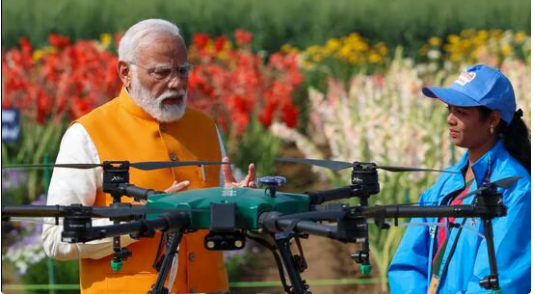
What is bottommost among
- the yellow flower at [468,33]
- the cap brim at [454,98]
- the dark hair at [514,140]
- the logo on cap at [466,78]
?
the dark hair at [514,140]

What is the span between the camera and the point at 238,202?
9.65ft

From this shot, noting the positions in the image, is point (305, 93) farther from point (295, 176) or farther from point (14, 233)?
point (14, 233)

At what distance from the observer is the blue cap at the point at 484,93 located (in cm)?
410

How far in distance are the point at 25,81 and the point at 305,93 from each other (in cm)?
221

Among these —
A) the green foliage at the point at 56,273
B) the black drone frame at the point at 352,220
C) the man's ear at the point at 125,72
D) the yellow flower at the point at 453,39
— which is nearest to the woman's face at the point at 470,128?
the black drone frame at the point at 352,220

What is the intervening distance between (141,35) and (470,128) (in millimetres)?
1269

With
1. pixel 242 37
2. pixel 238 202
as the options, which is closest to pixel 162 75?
pixel 238 202

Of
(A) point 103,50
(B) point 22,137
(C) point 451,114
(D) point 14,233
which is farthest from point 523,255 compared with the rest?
(A) point 103,50

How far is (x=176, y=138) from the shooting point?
4805 mm

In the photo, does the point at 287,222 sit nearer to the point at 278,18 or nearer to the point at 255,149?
the point at 255,149

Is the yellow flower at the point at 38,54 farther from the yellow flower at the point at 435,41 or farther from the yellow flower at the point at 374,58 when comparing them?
the yellow flower at the point at 435,41

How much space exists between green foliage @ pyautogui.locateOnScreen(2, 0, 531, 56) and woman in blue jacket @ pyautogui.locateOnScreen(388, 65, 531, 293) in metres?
6.94

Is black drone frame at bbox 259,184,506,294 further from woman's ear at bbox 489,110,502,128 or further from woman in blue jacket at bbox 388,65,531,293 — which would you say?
woman's ear at bbox 489,110,502,128

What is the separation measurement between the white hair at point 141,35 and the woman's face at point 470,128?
3.62 feet
